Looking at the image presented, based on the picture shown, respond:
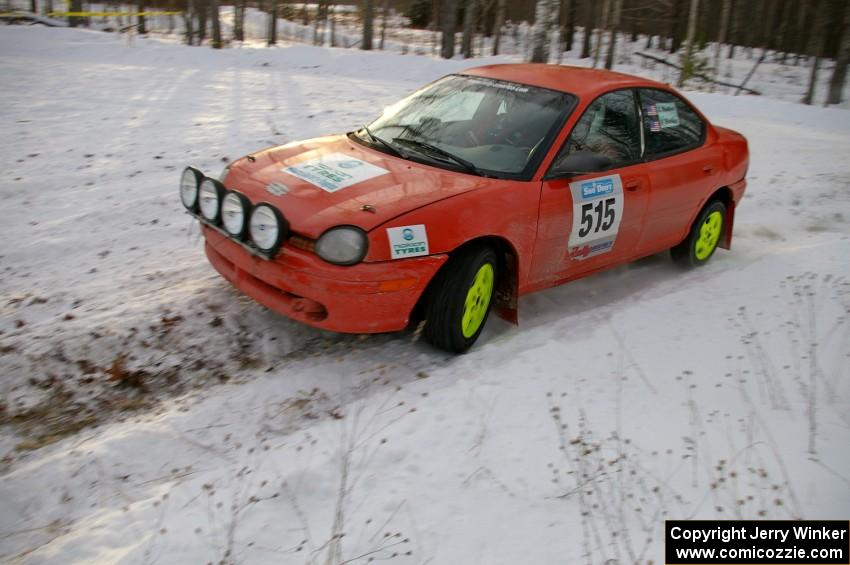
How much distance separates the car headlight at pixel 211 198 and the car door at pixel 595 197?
200 centimetres

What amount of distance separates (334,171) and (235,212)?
0.65m

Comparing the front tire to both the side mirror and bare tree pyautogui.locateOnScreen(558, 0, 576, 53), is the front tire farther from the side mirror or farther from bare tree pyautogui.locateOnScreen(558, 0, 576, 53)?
bare tree pyautogui.locateOnScreen(558, 0, 576, 53)

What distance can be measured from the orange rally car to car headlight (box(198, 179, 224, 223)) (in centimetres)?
1

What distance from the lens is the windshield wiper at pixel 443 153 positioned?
4379mm

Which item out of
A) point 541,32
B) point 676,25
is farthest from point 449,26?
point 676,25

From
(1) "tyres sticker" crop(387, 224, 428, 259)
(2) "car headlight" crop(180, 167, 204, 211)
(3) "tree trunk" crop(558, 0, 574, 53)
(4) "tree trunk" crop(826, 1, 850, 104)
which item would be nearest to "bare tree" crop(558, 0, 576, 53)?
(3) "tree trunk" crop(558, 0, 574, 53)

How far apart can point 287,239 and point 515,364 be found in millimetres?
1524

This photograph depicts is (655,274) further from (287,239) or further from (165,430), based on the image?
(165,430)

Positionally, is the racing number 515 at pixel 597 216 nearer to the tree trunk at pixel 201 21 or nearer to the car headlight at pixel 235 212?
the car headlight at pixel 235 212

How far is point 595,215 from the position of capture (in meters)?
4.71

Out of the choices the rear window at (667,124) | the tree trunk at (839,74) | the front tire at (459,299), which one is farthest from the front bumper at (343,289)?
the tree trunk at (839,74)

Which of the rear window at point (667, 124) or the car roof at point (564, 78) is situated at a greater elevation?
the car roof at point (564, 78)

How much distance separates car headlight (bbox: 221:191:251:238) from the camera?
407 centimetres

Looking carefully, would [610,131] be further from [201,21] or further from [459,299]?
[201,21]
